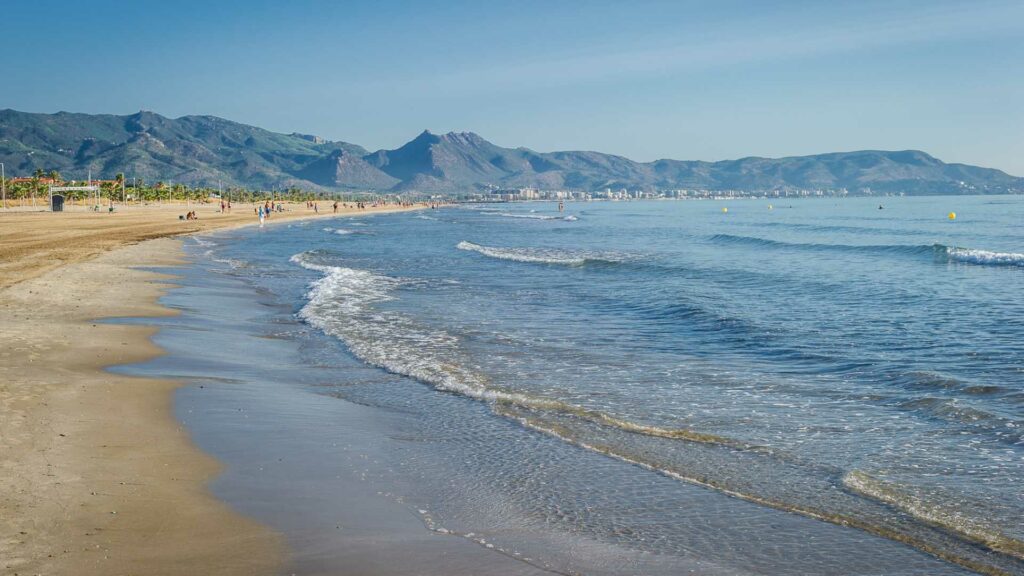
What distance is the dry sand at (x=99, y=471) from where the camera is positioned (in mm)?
5277

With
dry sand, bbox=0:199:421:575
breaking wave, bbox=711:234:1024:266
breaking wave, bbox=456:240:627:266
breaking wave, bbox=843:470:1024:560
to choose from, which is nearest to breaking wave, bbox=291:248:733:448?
breaking wave, bbox=843:470:1024:560

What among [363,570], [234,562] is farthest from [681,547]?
[234,562]

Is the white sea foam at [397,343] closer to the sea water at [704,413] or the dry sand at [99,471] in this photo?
the sea water at [704,413]

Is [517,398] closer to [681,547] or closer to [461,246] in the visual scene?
[681,547]

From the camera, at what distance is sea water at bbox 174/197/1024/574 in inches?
245

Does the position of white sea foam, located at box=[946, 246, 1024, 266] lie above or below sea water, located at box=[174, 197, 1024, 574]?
above

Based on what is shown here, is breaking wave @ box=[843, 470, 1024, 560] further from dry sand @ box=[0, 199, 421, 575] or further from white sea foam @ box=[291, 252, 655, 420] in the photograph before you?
dry sand @ box=[0, 199, 421, 575]

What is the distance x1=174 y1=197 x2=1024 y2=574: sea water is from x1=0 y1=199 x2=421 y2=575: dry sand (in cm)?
170

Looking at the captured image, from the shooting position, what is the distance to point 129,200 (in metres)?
128

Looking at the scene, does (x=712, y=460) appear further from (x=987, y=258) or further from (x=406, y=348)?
(x=987, y=258)

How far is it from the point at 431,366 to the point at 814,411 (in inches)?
234

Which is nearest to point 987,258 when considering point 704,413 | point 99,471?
point 704,413

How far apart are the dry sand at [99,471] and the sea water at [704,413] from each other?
170 centimetres

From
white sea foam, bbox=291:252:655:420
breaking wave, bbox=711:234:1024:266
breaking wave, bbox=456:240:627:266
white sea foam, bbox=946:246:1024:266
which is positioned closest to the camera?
white sea foam, bbox=291:252:655:420
